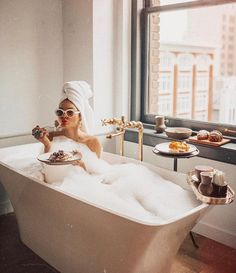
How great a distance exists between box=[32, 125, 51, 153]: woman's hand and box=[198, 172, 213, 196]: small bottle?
1077 mm

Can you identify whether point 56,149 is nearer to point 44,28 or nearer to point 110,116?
point 110,116

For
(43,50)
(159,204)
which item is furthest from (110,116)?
(159,204)

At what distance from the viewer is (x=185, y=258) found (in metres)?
2.39

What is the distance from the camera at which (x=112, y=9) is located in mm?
3152

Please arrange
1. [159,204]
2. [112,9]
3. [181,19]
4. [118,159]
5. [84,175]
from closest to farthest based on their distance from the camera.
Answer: [159,204] → [84,175] → [118,159] → [181,19] → [112,9]

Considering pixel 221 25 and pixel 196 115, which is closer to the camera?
pixel 221 25

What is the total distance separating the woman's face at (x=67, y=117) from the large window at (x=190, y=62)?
2.91ft

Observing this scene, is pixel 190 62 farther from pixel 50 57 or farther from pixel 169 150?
pixel 169 150

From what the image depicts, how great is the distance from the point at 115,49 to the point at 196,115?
881 millimetres

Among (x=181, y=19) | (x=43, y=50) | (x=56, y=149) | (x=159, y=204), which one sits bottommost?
(x=159, y=204)

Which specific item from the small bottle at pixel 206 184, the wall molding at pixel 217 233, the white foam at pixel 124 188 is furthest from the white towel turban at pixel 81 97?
the wall molding at pixel 217 233

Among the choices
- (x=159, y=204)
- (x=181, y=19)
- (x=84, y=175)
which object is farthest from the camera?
(x=181, y=19)

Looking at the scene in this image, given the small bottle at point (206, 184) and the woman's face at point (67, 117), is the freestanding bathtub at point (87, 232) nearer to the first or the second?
the small bottle at point (206, 184)

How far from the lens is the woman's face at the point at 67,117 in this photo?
7.98ft
